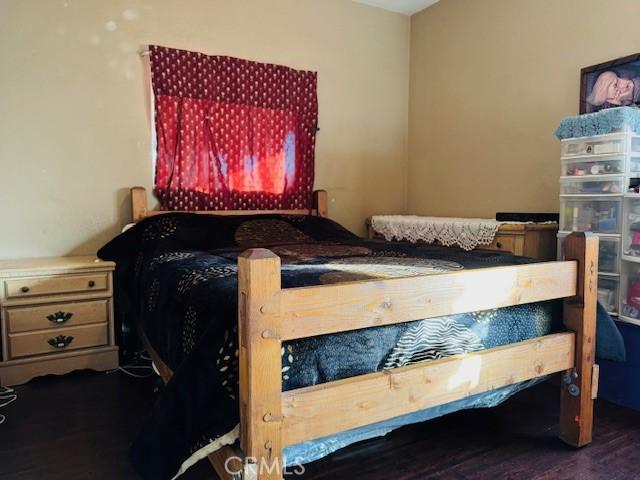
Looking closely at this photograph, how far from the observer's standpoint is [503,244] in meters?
2.55

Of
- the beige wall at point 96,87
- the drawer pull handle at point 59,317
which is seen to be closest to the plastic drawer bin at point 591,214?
the beige wall at point 96,87

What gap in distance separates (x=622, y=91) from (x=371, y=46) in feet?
6.15

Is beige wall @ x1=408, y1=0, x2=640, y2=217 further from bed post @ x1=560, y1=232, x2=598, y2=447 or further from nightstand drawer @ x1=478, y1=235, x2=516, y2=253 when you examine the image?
bed post @ x1=560, y1=232, x2=598, y2=447

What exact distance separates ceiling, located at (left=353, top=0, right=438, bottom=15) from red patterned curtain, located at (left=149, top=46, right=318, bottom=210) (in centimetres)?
80

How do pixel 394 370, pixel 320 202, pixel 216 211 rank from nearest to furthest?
pixel 394 370 < pixel 216 211 < pixel 320 202

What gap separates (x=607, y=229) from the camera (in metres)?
2.08

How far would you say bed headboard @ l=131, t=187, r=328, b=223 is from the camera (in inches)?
111

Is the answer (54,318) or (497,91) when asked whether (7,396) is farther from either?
(497,91)

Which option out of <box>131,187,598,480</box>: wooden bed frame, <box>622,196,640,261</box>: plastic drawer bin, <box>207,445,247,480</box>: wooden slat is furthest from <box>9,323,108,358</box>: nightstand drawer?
<box>622,196,640,261</box>: plastic drawer bin

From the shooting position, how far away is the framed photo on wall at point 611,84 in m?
2.32

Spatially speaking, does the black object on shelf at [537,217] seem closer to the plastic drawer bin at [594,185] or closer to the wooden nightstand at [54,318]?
the plastic drawer bin at [594,185]

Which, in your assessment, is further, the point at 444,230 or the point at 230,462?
the point at 444,230

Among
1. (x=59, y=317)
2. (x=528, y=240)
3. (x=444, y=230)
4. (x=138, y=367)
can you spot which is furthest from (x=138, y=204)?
(x=528, y=240)

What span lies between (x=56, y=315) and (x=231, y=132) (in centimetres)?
149
